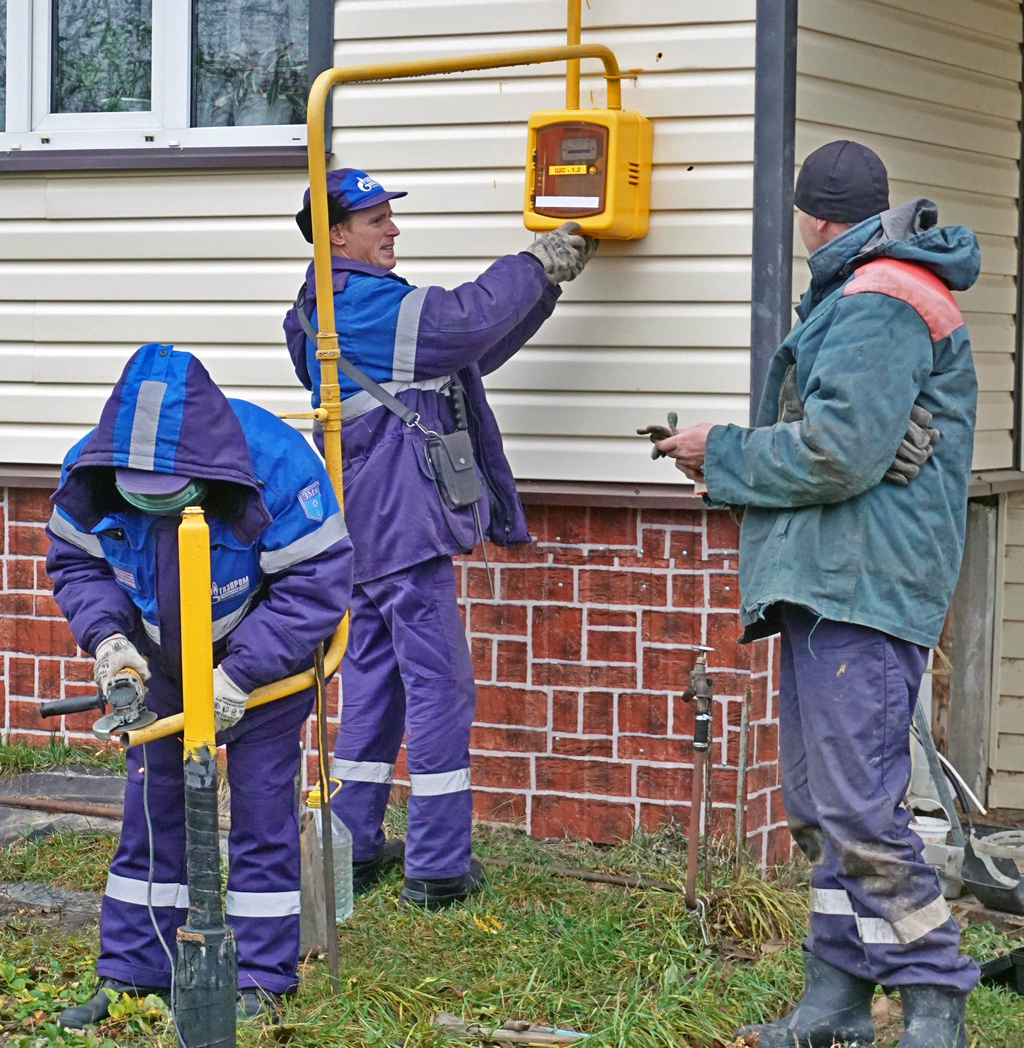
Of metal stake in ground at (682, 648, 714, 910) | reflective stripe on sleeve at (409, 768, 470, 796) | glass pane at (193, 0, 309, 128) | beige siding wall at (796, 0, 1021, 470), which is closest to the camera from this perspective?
metal stake in ground at (682, 648, 714, 910)

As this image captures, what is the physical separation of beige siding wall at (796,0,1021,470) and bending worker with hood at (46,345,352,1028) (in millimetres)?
2270

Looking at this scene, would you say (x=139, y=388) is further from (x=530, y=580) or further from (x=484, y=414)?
(x=530, y=580)

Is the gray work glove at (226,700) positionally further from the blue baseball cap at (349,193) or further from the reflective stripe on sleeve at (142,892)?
the blue baseball cap at (349,193)

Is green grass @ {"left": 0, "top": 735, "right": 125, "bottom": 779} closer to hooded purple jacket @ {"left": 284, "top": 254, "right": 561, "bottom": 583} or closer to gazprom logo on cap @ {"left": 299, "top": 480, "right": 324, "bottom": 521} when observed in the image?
hooded purple jacket @ {"left": 284, "top": 254, "right": 561, "bottom": 583}

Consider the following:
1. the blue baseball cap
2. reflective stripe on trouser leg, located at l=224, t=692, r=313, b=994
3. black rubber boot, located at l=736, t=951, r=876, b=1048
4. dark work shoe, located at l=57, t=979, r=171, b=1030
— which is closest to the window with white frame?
the blue baseball cap

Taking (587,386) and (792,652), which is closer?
(792,652)

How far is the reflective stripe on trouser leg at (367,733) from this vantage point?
17.0ft

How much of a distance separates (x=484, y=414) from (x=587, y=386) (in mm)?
444

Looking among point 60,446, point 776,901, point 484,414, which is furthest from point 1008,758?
point 60,446

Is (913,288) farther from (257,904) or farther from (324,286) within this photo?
(257,904)

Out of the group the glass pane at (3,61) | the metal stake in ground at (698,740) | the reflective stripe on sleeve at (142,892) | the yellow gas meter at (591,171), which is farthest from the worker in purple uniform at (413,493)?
the glass pane at (3,61)

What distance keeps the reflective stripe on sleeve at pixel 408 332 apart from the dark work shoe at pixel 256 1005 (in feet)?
6.44

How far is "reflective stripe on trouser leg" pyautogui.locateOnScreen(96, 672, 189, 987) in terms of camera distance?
4.05m

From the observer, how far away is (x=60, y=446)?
6.39 meters
